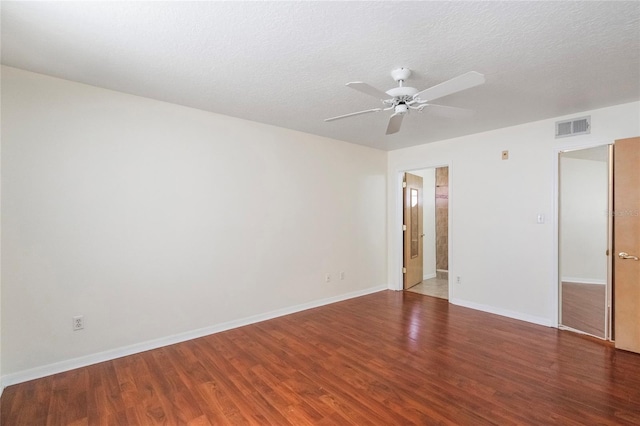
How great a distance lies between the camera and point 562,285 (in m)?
3.61

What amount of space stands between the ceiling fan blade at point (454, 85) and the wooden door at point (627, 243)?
2389mm

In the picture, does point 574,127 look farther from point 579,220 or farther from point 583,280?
point 583,280

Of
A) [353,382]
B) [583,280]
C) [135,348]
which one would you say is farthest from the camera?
[583,280]

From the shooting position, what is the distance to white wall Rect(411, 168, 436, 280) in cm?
614

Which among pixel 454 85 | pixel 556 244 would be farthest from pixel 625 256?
pixel 454 85

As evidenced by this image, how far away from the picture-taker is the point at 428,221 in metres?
6.29

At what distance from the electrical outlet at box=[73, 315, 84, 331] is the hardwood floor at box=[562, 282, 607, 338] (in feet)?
17.1

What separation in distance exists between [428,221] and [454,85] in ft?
15.4

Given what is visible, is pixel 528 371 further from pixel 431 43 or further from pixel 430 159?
pixel 430 159

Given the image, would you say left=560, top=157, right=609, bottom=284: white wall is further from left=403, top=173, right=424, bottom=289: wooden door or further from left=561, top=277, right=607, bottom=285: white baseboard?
left=403, top=173, right=424, bottom=289: wooden door

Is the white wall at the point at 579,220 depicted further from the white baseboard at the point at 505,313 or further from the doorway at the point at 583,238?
the white baseboard at the point at 505,313

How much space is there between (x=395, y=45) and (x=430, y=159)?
10.1 feet

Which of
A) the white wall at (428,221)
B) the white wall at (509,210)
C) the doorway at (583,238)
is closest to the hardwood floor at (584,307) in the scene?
the doorway at (583,238)

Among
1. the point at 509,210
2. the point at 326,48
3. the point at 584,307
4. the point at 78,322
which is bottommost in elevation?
the point at 584,307
